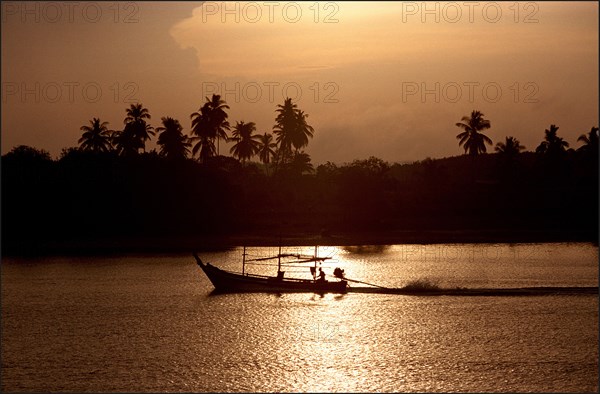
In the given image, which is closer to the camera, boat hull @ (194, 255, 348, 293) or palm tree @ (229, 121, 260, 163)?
boat hull @ (194, 255, 348, 293)

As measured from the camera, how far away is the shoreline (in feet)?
262

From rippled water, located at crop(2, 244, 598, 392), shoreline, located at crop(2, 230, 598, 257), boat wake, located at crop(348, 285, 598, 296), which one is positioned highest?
shoreline, located at crop(2, 230, 598, 257)

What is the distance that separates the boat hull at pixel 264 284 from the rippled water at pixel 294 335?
66 cm

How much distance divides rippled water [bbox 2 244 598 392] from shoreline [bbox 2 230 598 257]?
50.3 feet

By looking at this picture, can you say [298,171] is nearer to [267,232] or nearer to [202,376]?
[267,232]

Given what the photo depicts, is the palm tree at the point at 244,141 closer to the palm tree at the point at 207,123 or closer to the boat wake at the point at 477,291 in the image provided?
the palm tree at the point at 207,123

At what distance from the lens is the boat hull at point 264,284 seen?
51.8 m

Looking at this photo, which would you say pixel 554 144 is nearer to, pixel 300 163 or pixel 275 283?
pixel 300 163

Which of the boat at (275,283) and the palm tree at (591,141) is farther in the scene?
the palm tree at (591,141)

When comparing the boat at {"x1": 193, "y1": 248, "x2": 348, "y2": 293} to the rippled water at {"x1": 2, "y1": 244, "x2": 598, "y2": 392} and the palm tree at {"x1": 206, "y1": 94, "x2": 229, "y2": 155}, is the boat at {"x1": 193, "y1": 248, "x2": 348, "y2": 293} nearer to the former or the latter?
the rippled water at {"x1": 2, "y1": 244, "x2": 598, "y2": 392}

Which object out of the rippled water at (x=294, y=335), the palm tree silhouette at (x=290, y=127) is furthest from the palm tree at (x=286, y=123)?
the rippled water at (x=294, y=335)

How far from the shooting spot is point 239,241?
8206 centimetres

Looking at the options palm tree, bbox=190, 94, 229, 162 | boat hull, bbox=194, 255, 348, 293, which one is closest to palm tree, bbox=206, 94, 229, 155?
palm tree, bbox=190, 94, 229, 162

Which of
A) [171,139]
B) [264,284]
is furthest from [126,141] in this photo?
[264,284]
